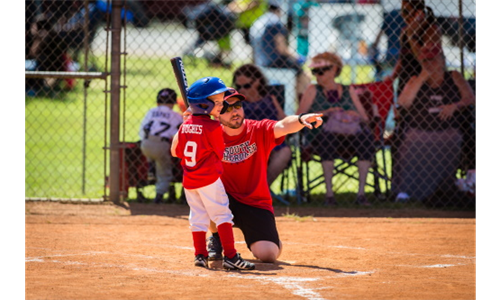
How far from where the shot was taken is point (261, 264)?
5609 mm

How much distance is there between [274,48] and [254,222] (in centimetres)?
720

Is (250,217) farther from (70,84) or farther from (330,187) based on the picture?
(70,84)

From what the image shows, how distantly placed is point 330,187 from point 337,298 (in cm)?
458

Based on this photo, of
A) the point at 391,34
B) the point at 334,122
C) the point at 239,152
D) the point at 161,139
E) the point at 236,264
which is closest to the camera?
the point at 236,264

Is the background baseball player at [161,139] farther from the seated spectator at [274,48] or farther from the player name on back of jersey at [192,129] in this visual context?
the seated spectator at [274,48]

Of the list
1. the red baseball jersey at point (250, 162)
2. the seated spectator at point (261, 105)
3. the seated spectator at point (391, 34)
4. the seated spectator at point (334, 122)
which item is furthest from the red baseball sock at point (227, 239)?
the seated spectator at point (391, 34)

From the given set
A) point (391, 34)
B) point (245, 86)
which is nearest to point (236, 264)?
point (245, 86)

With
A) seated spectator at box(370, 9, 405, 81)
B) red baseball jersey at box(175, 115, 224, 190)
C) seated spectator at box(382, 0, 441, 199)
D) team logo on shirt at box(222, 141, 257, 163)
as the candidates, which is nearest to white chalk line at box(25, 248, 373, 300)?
red baseball jersey at box(175, 115, 224, 190)

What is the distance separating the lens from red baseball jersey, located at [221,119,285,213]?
581 centimetres

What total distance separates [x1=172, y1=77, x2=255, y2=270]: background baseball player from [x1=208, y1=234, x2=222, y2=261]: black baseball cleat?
23 centimetres

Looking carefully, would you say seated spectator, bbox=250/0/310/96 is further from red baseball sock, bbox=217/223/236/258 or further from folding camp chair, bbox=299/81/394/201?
red baseball sock, bbox=217/223/236/258

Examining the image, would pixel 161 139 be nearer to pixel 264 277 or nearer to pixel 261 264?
pixel 261 264

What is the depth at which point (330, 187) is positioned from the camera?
29.2 feet

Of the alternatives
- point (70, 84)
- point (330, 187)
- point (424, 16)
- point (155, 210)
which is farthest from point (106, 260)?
point (70, 84)
